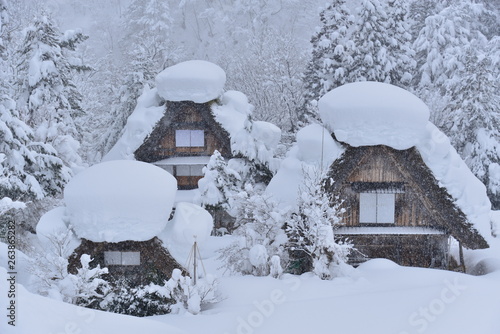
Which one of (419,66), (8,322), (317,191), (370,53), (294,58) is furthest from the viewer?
(294,58)

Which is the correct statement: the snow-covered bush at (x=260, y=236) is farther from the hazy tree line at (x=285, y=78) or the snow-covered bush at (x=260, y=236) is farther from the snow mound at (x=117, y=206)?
the hazy tree line at (x=285, y=78)

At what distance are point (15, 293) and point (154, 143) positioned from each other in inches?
669

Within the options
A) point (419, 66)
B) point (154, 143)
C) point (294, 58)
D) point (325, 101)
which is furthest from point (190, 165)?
point (419, 66)

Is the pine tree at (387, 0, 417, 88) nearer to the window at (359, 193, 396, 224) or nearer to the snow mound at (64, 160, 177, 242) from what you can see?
the window at (359, 193, 396, 224)

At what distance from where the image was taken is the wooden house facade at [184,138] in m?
24.7

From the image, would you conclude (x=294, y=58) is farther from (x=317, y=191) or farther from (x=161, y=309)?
(x=161, y=309)

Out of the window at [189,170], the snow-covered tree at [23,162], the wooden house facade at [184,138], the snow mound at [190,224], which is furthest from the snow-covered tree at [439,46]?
the snow-covered tree at [23,162]

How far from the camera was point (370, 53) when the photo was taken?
33.0 metres

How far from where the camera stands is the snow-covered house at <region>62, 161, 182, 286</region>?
47.1ft

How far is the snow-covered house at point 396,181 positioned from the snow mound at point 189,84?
766cm

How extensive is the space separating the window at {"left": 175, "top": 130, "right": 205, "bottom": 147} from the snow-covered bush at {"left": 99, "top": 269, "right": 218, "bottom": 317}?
38.2 feet

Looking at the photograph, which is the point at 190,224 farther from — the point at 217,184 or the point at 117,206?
the point at 217,184

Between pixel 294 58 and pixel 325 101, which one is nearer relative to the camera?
pixel 325 101

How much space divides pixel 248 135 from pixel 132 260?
10.5 m
